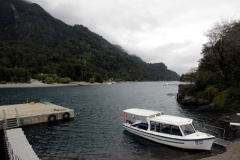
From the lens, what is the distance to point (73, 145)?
22.9 metres

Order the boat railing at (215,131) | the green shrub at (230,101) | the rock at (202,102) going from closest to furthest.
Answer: the boat railing at (215,131)
the green shrub at (230,101)
the rock at (202,102)

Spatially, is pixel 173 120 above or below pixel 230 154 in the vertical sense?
above

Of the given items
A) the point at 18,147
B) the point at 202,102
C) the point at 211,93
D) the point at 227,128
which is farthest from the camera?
the point at 202,102

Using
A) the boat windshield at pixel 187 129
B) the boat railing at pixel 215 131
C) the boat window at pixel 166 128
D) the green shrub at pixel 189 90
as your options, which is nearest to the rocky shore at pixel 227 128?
the boat railing at pixel 215 131

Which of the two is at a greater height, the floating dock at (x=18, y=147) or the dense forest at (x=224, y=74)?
the dense forest at (x=224, y=74)

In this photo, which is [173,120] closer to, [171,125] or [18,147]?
[171,125]

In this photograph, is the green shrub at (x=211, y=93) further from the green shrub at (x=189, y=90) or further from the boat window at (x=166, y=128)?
the boat window at (x=166, y=128)

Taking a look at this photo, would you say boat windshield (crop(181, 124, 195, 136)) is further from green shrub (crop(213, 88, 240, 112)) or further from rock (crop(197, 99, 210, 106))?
rock (crop(197, 99, 210, 106))

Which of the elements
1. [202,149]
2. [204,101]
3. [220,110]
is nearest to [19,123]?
[202,149]

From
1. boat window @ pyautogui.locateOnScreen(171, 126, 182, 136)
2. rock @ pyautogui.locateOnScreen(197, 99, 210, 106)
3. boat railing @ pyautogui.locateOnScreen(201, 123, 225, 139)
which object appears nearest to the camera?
boat window @ pyautogui.locateOnScreen(171, 126, 182, 136)

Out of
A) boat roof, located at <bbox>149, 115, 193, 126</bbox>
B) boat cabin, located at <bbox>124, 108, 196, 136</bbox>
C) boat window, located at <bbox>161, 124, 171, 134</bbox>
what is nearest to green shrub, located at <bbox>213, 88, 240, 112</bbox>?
boat roof, located at <bbox>149, 115, 193, 126</bbox>

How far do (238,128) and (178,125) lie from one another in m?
14.3

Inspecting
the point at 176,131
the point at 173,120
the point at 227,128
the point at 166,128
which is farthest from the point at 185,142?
the point at 227,128

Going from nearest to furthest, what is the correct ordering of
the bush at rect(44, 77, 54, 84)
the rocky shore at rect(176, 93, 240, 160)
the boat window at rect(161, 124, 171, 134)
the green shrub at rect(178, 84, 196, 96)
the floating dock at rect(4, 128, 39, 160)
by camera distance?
the floating dock at rect(4, 128, 39, 160) → the rocky shore at rect(176, 93, 240, 160) → the boat window at rect(161, 124, 171, 134) → the green shrub at rect(178, 84, 196, 96) → the bush at rect(44, 77, 54, 84)
